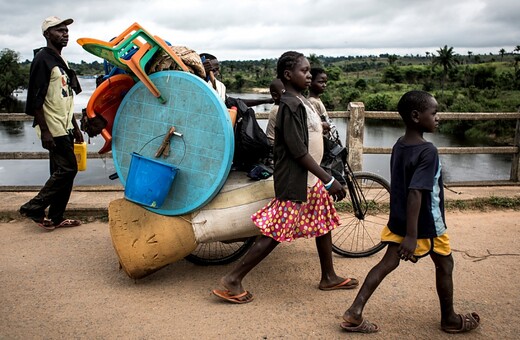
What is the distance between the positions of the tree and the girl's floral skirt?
52.6m

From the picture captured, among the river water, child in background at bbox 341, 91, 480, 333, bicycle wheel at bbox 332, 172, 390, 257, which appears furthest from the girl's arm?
the river water

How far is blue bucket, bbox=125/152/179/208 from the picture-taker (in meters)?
3.25

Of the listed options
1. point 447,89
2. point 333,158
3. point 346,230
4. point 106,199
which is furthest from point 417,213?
point 447,89

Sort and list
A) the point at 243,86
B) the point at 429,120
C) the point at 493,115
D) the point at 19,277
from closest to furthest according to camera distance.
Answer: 1. the point at 429,120
2. the point at 19,277
3. the point at 493,115
4. the point at 243,86

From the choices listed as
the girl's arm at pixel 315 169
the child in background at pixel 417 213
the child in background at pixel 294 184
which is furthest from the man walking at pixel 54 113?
the child in background at pixel 417 213

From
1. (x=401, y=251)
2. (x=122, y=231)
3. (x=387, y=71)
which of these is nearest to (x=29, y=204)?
(x=122, y=231)

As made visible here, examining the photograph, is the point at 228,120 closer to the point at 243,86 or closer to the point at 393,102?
the point at 393,102

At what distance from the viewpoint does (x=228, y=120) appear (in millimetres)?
3209

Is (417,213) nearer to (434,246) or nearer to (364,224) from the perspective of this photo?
(434,246)

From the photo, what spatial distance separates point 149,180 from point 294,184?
978 mm

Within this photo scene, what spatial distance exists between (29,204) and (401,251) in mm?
3336

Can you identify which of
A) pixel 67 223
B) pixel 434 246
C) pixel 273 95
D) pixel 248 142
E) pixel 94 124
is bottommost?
pixel 67 223

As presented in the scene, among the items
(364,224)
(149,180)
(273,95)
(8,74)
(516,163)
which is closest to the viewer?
(149,180)

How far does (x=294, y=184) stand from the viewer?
9.89ft
